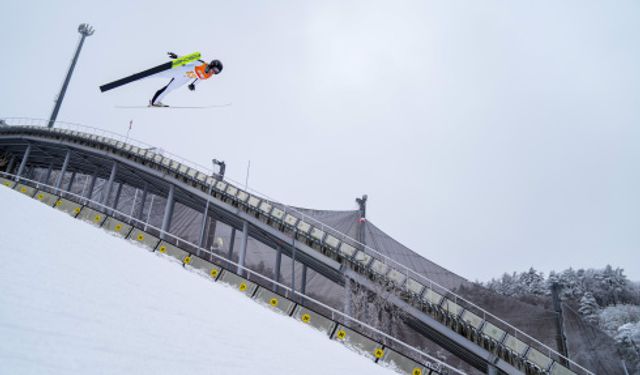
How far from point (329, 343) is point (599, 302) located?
8939 cm

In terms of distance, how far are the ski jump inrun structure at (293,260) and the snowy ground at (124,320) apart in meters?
1.59

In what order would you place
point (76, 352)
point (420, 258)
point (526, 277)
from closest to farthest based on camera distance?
point (76, 352)
point (420, 258)
point (526, 277)

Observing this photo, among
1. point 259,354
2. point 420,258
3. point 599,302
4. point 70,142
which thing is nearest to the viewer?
point 259,354

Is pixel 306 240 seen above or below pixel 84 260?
above

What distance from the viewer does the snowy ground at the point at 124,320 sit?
612 centimetres

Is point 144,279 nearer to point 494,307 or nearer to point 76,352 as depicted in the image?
Result: point 76,352

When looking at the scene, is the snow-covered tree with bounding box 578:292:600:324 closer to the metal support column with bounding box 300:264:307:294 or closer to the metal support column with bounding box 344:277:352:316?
the metal support column with bounding box 300:264:307:294

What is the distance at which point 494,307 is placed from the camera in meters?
26.6

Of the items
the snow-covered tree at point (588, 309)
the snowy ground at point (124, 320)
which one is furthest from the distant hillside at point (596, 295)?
the snowy ground at point (124, 320)

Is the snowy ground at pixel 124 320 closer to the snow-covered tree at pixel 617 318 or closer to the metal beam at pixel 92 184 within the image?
the metal beam at pixel 92 184

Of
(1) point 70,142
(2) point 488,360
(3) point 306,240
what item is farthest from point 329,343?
(1) point 70,142

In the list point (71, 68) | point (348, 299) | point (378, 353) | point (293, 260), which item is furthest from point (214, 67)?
point (71, 68)

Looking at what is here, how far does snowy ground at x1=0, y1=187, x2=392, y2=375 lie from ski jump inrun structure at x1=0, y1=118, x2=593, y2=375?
62.7 inches

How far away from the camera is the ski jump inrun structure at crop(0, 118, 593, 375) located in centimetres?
1767
